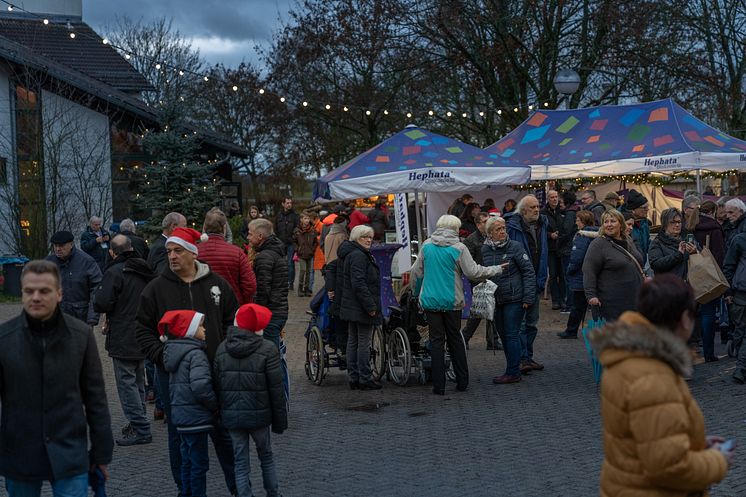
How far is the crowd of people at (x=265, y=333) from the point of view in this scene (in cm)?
358

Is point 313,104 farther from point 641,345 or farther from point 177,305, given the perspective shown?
point 641,345

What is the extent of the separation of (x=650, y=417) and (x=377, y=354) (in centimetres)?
779

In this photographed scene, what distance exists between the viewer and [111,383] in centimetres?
1175

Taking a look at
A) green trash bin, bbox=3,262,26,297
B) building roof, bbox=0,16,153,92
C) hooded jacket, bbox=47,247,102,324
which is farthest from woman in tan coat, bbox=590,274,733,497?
building roof, bbox=0,16,153,92

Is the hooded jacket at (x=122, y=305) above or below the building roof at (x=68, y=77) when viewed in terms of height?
below

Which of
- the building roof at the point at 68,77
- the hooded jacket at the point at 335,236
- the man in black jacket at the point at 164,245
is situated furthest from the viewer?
the building roof at the point at 68,77

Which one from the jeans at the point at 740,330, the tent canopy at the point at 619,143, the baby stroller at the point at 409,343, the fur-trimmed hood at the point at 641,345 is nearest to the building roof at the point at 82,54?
the tent canopy at the point at 619,143

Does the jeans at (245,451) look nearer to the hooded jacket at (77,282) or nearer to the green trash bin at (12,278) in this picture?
the hooded jacket at (77,282)

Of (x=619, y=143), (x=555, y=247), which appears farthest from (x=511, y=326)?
(x=619, y=143)

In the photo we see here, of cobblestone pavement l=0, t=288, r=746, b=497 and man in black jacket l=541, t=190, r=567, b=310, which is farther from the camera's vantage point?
man in black jacket l=541, t=190, r=567, b=310

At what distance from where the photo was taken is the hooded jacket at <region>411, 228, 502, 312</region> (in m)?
10.0

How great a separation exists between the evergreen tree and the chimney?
12361mm

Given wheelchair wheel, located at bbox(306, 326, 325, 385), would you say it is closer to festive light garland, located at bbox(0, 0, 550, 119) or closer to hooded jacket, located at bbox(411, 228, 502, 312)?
hooded jacket, located at bbox(411, 228, 502, 312)

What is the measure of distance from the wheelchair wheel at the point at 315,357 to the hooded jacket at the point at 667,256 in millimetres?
3691
